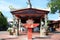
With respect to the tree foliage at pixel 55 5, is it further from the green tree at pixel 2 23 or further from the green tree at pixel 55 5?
the green tree at pixel 2 23

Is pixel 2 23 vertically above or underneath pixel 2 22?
underneath

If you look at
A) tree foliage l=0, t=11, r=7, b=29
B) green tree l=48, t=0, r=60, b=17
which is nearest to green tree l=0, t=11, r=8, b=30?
tree foliage l=0, t=11, r=7, b=29

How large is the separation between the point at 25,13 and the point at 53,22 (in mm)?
19952

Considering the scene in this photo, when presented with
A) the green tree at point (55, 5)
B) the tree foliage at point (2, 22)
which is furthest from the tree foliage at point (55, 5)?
the tree foliage at point (2, 22)

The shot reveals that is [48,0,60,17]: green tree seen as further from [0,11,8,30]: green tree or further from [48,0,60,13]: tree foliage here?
[0,11,8,30]: green tree

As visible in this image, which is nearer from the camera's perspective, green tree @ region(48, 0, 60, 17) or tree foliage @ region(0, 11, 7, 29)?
green tree @ region(48, 0, 60, 17)

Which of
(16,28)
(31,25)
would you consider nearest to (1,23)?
(16,28)

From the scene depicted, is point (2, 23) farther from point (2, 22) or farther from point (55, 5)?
point (55, 5)

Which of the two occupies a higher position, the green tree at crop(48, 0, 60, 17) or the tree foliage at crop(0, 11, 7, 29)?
the green tree at crop(48, 0, 60, 17)

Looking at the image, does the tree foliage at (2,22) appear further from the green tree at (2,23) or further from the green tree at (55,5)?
the green tree at (55,5)

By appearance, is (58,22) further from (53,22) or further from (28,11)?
(28,11)

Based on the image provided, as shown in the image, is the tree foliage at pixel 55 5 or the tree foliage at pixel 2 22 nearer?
the tree foliage at pixel 55 5

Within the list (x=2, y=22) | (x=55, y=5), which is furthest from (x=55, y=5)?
(x=2, y=22)

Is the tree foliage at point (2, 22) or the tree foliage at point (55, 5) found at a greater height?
the tree foliage at point (55, 5)
